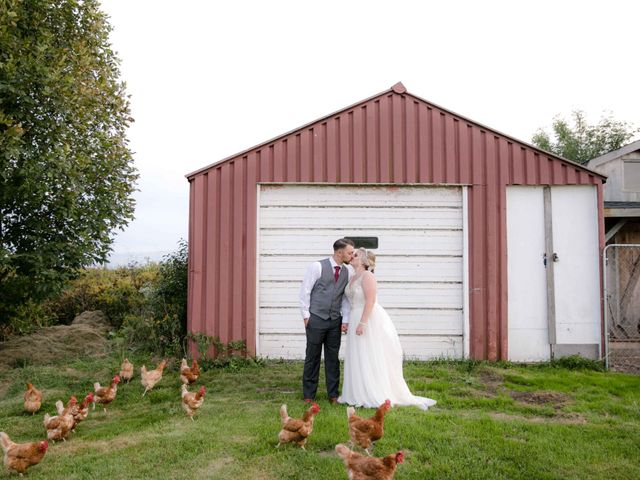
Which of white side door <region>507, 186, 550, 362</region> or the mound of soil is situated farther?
the mound of soil

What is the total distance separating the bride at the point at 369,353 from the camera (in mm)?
6219

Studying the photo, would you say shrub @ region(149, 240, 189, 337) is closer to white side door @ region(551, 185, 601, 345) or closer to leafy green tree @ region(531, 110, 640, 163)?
white side door @ region(551, 185, 601, 345)

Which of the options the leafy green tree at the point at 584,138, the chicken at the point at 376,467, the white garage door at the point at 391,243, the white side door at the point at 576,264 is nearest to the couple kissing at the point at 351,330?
the chicken at the point at 376,467

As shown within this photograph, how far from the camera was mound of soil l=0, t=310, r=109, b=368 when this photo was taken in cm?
923

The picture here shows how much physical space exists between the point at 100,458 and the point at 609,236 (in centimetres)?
1079

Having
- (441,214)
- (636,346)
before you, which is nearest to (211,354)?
(441,214)

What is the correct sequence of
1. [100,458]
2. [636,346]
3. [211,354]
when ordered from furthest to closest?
[636,346]
[211,354]
[100,458]

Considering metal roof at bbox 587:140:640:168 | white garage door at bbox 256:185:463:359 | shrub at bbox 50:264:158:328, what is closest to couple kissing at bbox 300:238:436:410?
white garage door at bbox 256:185:463:359

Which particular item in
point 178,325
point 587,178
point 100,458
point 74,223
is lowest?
point 100,458

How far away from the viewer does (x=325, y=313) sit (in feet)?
21.0

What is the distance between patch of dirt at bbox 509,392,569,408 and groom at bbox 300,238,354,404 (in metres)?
2.34

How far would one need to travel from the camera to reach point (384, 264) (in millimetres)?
9164

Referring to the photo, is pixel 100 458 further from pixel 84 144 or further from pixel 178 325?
pixel 84 144

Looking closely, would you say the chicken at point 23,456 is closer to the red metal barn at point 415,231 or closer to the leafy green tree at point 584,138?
the red metal barn at point 415,231
